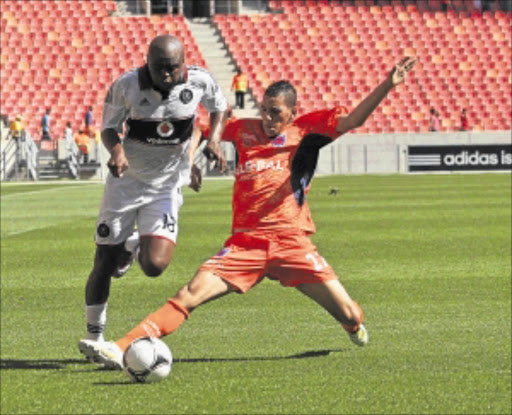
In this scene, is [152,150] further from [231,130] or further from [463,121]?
[463,121]

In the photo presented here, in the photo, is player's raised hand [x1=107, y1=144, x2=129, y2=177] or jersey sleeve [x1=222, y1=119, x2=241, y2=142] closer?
player's raised hand [x1=107, y1=144, x2=129, y2=177]

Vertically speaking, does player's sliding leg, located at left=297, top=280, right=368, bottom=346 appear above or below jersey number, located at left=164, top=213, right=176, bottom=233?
below

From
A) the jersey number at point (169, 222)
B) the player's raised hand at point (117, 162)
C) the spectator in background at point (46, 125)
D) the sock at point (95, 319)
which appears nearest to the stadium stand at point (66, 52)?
the spectator in background at point (46, 125)

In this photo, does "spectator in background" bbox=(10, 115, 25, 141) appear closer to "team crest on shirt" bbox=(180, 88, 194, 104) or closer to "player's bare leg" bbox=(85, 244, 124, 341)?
"player's bare leg" bbox=(85, 244, 124, 341)

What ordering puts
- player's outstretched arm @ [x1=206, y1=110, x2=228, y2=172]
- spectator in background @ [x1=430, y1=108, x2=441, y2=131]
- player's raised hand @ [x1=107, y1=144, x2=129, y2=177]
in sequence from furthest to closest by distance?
spectator in background @ [x1=430, y1=108, x2=441, y2=131] < player's outstretched arm @ [x1=206, y1=110, x2=228, y2=172] < player's raised hand @ [x1=107, y1=144, x2=129, y2=177]

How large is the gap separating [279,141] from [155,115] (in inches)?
22.7

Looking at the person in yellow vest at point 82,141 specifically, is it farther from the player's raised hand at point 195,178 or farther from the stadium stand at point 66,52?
the player's raised hand at point 195,178

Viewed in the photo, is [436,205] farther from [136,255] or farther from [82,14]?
[82,14]

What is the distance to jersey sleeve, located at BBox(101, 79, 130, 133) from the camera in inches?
158

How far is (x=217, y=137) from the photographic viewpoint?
13.9 feet

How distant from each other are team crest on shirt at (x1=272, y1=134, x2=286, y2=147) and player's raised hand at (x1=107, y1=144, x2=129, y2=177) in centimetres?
78

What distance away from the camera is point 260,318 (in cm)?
1244

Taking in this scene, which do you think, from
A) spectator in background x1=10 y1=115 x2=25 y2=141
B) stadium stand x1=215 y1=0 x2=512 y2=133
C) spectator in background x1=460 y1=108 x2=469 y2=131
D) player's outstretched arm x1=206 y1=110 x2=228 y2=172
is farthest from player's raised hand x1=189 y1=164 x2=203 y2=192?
spectator in background x1=460 y1=108 x2=469 y2=131

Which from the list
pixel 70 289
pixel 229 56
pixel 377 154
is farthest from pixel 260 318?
pixel 229 56
